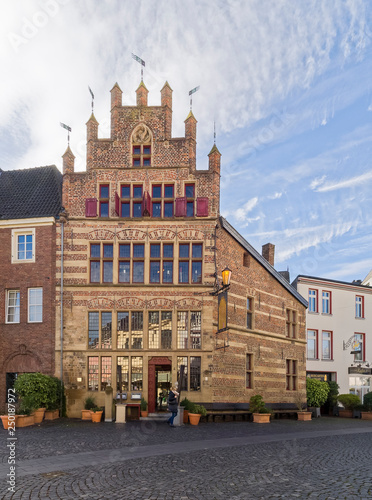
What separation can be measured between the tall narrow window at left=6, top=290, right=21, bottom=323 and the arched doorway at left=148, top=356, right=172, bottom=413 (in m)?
7.30

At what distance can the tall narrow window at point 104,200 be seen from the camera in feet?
83.8

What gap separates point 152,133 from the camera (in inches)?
1021

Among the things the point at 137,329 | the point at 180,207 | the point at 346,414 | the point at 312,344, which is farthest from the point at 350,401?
the point at 180,207

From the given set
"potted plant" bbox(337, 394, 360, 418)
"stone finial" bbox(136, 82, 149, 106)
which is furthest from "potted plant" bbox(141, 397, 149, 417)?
"potted plant" bbox(337, 394, 360, 418)

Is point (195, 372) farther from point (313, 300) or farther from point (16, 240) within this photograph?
point (313, 300)

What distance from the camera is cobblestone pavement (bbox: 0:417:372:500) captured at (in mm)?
9500

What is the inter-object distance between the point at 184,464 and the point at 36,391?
1188 centimetres

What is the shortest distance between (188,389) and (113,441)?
8.55 metres

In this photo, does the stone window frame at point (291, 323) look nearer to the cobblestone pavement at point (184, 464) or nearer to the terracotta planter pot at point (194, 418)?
the terracotta planter pot at point (194, 418)

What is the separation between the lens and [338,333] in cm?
3922

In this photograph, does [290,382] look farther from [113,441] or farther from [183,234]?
[113,441]

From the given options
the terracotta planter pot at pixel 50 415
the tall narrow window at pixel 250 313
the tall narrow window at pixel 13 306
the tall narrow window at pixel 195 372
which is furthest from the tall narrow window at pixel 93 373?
the tall narrow window at pixel 250 313

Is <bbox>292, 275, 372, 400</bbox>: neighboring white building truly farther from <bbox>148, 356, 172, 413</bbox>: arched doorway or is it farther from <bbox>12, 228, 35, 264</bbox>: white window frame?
<bbox>12, 228, 35, 264</bbox>: white window frame

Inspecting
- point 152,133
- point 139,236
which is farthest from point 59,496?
point 152,133
